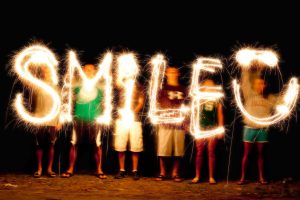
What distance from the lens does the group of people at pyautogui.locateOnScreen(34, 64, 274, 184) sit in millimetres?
9047

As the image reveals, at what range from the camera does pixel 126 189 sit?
27.2ft

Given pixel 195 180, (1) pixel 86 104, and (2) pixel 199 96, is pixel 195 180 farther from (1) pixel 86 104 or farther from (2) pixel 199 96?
(1) pixel 86 104

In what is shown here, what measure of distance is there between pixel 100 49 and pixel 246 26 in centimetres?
371

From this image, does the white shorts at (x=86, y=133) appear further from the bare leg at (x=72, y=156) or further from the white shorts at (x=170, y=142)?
the white shorts at (x=170, y=142)

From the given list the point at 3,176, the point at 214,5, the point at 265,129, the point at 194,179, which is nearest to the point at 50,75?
the point at 3,176

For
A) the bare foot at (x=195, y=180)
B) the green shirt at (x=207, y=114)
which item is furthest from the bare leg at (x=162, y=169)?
the green shirt at (x=207, y=114)

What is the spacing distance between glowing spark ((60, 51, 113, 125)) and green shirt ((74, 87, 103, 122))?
10 centimetres

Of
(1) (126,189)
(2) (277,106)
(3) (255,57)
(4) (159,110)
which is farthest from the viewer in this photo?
(3) (255,57)

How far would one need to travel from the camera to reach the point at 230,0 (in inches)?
478

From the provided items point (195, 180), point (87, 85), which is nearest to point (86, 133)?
point (87, 85)

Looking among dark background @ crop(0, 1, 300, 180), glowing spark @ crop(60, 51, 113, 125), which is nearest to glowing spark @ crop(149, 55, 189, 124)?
glowing spark @ crop(60, 51, 113, 125)

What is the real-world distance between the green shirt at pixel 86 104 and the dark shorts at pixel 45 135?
555 mm

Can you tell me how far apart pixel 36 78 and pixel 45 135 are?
1.11 meters

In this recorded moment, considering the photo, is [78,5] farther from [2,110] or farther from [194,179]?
[194,179]
